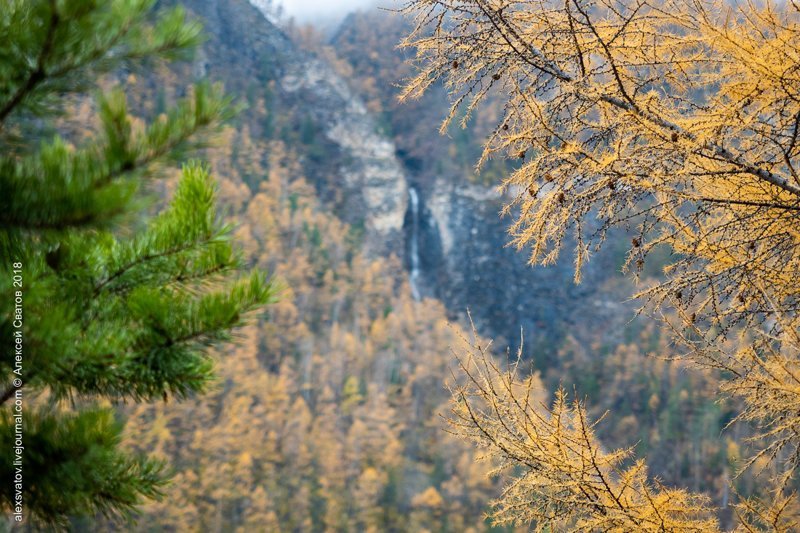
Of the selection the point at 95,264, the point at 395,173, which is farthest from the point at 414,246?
the point at 95,264

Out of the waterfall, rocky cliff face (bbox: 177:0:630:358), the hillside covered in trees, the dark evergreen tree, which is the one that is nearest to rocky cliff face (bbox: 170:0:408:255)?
rocky cliff face (bbox: 177:0:630:358)

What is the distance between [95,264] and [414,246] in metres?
61.9

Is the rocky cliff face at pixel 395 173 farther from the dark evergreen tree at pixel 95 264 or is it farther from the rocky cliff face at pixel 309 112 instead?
the dark evergreen tree at pixel 95 264

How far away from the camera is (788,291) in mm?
2416

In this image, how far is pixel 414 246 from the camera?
63812 millimetres

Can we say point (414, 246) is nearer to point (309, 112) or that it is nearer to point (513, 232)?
point (309, 112)

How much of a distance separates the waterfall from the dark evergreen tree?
190 ft

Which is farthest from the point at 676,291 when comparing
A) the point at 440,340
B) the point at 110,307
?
the point at 440,340

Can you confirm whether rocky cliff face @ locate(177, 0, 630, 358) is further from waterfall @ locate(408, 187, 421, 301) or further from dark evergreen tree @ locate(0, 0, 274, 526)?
dark evergreen tree @ locate(0, 0, 274, 526)

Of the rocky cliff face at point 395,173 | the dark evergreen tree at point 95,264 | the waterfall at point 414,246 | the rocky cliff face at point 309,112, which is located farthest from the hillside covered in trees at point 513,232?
the rocky cliff face at point 309,112

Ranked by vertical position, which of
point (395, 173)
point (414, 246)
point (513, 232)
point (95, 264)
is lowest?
point (414, 246)

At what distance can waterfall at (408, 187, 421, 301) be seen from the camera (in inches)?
2405

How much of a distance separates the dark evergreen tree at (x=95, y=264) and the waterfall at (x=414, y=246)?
190ft

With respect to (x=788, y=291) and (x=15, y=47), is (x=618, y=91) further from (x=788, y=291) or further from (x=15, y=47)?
(x=15, y=47)
